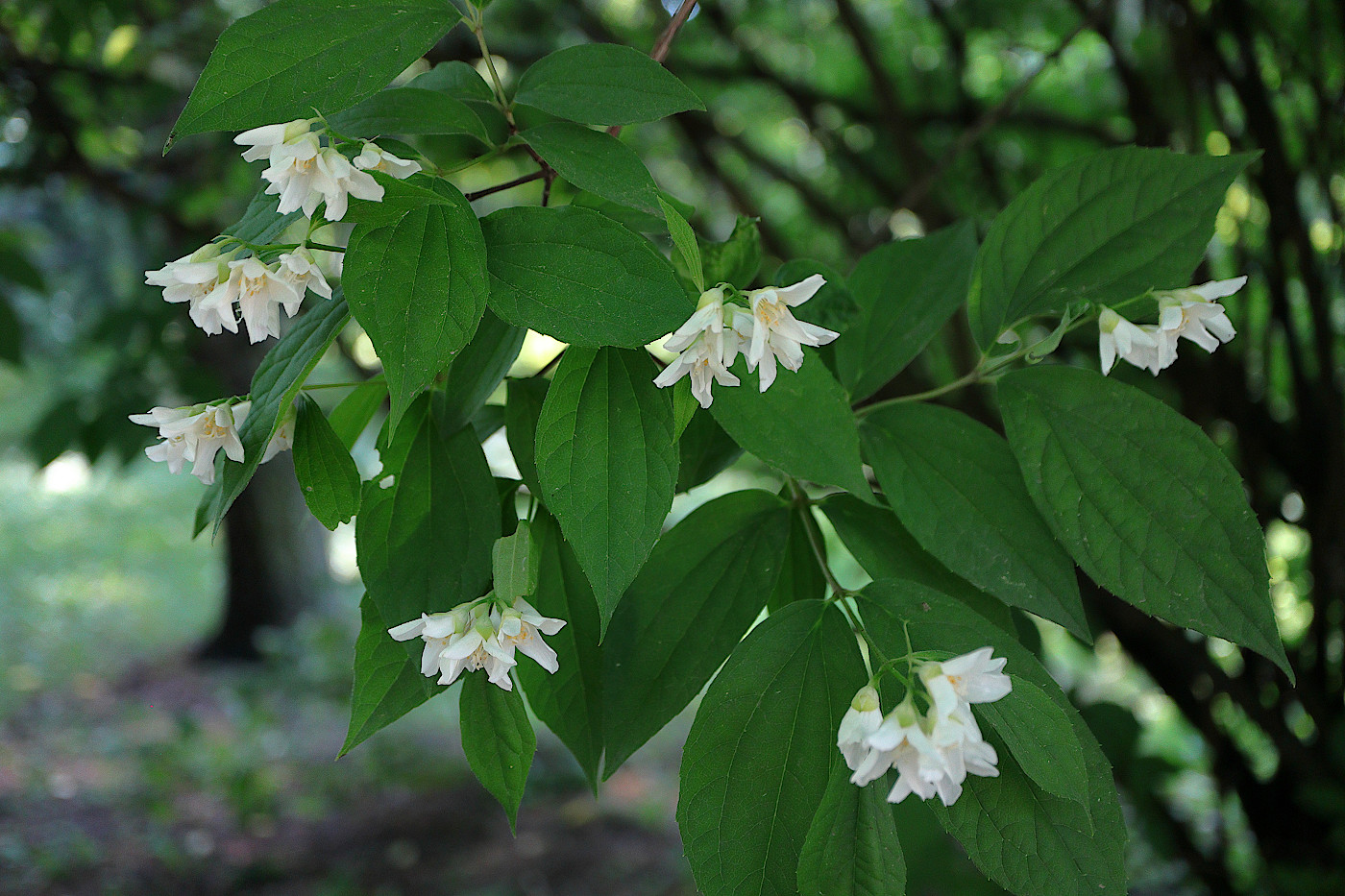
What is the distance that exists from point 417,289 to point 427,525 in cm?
21

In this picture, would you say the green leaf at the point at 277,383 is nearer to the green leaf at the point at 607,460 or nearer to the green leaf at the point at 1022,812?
the green leaf at the point at 607,460

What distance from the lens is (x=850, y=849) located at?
622mm

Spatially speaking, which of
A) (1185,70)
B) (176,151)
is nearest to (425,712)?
(176,151)

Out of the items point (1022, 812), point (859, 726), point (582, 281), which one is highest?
point (582, 281)

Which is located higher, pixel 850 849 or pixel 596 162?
pixel 596 162

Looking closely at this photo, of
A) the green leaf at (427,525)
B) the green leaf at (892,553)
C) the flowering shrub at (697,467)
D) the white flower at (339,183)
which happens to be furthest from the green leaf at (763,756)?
the white flower at (339,183)

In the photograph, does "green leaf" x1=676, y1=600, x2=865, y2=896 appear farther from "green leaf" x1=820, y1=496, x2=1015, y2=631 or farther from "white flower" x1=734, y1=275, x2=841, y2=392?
"white flower" x1=734, y1=275, x2=841, y2=392

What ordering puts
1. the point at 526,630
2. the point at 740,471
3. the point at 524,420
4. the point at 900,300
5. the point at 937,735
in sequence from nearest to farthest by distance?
the point at 937,735 → the point at 526,630 → the point at 524,420 → the point at 900,300 → the point at 740,471

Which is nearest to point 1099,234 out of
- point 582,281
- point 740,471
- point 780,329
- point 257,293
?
point 780,329

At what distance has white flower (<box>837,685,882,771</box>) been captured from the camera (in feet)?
1.94

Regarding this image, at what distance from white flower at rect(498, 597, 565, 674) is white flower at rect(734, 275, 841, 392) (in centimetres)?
22

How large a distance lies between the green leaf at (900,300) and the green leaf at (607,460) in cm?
33

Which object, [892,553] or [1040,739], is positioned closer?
[1040,739]

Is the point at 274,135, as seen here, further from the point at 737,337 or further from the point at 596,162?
the point at 737,337
